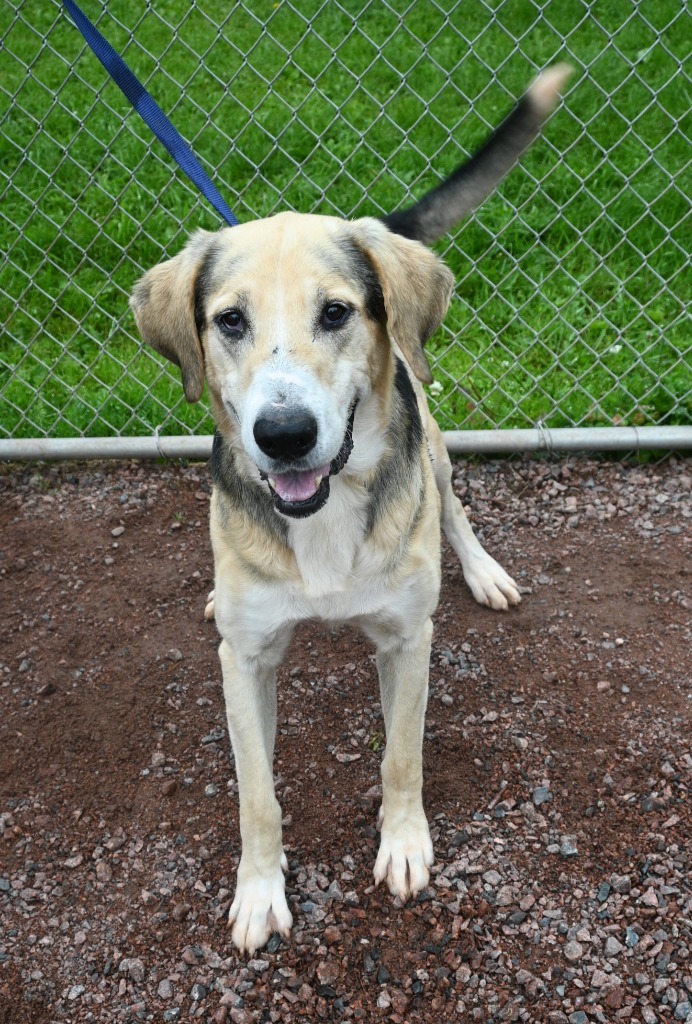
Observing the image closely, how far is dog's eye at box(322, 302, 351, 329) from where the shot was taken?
228cm

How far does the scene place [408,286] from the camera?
8.18 ft

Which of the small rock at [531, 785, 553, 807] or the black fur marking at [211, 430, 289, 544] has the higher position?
the black fur marking at [211, 430, 289, 544]

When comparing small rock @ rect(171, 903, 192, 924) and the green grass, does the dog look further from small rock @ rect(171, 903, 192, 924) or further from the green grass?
the green grass

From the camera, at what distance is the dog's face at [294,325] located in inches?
83.6

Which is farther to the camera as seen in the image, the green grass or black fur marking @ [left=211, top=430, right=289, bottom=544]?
the green grass

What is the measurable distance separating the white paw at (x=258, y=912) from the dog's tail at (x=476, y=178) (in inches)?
75.7

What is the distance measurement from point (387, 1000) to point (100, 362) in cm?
333

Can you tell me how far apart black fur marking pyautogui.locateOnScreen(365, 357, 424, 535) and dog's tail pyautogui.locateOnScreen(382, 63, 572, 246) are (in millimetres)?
586

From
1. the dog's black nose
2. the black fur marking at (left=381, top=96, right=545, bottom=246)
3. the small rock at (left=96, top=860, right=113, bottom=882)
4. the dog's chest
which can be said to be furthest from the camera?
the black fur marking at (left=381, top=96, right=545, bottom=246)

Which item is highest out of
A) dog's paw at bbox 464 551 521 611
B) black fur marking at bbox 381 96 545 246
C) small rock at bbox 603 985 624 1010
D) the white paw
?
black fur marking at bbox 381 96 545 246

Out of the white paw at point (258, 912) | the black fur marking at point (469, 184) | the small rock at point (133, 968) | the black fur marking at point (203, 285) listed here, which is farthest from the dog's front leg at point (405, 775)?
the black fur marking at point (469, 184)

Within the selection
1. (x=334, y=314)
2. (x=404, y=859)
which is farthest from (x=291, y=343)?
(x=404, y=859)

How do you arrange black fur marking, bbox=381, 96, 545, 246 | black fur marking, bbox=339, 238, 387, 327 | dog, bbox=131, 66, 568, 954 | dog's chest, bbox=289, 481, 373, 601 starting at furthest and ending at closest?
black fur marking, bbox=381, 96, 545, 246
dog's chest, bbox=289, 481, 373, 601
black fur marking, bbox=339, 238, 387, 327
dog, bbox=131, 66, 568, 954

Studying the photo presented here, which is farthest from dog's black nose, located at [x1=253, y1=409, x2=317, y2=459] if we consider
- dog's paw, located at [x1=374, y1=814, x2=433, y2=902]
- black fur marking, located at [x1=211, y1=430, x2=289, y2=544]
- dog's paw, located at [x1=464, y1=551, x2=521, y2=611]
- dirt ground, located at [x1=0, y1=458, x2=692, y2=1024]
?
dog's paw, located at [x1=464, y1=551, x2=521, y2=611]
